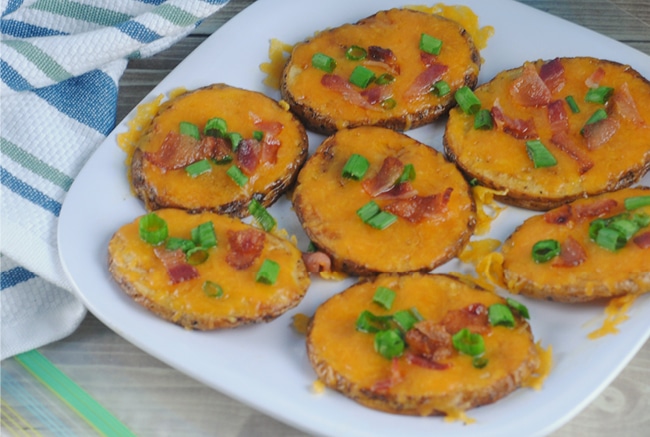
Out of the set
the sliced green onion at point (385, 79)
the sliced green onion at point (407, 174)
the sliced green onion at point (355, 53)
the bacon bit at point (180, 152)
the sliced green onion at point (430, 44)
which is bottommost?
the sliced green onion at point (407, 174)

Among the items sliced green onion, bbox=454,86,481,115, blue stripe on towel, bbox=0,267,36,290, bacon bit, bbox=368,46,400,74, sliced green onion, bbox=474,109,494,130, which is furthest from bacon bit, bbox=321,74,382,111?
blue stripe on towel, bbox=0,267,36,290

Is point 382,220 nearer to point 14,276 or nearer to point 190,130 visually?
point 190,130

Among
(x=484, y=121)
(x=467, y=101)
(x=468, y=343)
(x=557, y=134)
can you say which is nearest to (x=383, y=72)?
(x=467, y=101)

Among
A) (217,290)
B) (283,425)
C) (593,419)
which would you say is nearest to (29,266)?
(217,290)

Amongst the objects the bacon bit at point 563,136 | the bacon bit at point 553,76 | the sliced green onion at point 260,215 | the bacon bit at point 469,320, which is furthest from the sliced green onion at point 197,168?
the bacon bit at point 553,76

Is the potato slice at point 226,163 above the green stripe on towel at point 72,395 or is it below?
above

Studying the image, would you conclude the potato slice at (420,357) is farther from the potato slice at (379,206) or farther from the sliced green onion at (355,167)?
the sliced green onion at (355,167)
